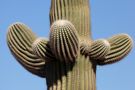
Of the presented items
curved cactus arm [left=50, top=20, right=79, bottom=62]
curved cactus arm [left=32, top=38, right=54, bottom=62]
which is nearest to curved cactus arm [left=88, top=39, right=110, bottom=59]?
curved cactus arm [left=50, top=20, right=79, bottom=62]

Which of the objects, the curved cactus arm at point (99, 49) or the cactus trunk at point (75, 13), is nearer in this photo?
the curved cactus arm at point (99, 49)

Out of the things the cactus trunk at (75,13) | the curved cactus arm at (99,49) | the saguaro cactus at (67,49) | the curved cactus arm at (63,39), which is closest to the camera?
the curved cactus arm at (63,39)

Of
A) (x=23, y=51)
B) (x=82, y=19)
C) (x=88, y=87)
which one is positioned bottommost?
(x=88, y=87)

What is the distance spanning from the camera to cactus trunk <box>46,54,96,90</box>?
7801 millimetres

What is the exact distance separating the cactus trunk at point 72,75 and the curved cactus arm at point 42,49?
0.21 meters

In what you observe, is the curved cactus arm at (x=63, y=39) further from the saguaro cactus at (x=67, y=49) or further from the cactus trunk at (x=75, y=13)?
the cactus trunk at (x=75, y=13)

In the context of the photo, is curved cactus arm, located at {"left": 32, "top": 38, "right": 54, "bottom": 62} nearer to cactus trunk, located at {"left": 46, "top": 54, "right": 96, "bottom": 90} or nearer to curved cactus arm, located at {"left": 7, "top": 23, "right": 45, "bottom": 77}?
cactus trunk, located at {"left": 46, "top": 54, "right": 96, "bottom": 90}

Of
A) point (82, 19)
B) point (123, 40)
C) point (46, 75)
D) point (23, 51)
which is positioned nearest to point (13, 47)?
point (23, 51)

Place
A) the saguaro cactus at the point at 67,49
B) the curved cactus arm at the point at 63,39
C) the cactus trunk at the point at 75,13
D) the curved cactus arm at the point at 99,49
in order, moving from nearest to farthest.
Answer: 1. the curved cactus arm at the point at 63,39
2. the saguaro cactus at the point at 67,49
3. the curved cactus arm at the point at 99,49
4. the cactus trunk at the point at 75,13

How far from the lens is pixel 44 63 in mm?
8273

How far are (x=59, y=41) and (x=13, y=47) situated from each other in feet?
4.04

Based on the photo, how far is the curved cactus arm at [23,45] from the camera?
835cm

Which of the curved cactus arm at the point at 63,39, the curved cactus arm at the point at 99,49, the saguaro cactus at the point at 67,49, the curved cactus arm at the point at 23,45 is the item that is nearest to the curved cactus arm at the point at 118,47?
the saguaro cactus at the point at 67,49

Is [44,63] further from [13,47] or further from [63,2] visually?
[63,2]
